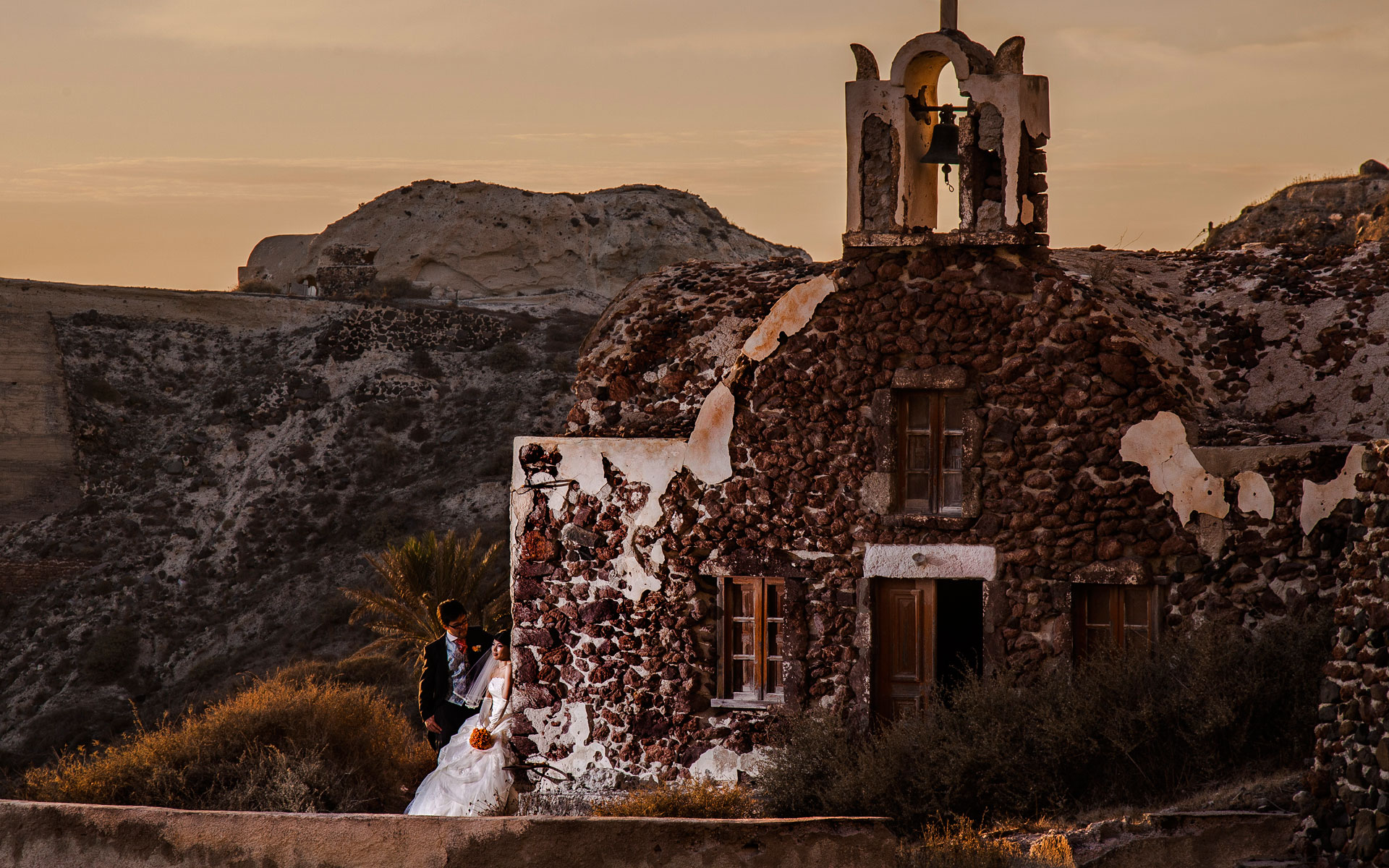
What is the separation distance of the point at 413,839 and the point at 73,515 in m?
31.3

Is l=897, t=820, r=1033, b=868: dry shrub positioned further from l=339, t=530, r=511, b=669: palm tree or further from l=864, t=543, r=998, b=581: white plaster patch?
l=339, t=530, r=511, b=669: palm tree

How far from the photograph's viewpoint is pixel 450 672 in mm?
12938

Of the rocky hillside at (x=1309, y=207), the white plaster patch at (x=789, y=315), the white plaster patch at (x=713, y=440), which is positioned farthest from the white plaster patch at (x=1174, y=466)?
the rocky hillside at (x=1309, y=207)

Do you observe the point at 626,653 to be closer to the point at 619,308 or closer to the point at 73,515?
the point at 619,308

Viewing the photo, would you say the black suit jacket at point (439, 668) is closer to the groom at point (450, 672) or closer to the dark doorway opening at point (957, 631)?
the groom at point (450, 672)

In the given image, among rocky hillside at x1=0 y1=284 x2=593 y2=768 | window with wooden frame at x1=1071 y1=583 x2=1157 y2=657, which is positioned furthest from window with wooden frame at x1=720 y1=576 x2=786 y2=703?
rocky hillside at x1=0 y1=284 x2=593 y2=768

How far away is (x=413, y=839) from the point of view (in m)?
8.78

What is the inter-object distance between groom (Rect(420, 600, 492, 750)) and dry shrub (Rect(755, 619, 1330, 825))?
9.96 ft

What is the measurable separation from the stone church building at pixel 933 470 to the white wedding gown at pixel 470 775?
0.97 meters

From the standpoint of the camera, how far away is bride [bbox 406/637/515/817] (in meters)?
12.5

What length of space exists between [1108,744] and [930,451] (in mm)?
2987

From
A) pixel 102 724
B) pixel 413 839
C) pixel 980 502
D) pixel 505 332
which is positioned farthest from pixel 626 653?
pixel 505 332

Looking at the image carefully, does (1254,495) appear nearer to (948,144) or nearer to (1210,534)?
(1210,534)

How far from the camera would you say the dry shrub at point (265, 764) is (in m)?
12.7
